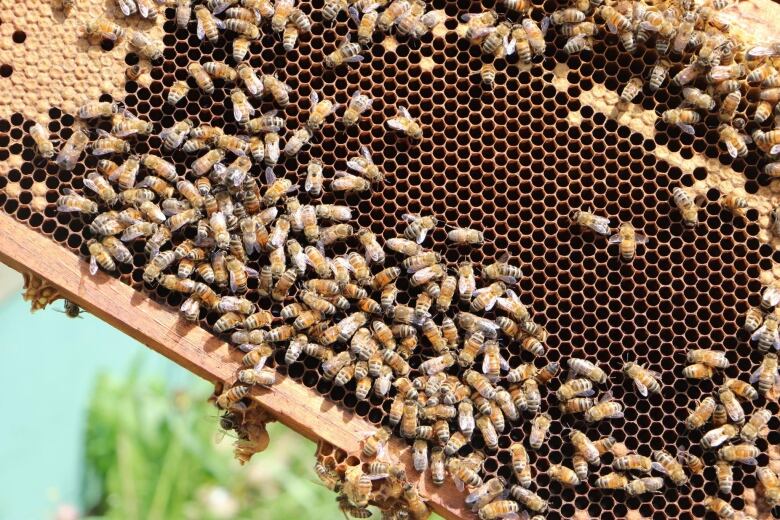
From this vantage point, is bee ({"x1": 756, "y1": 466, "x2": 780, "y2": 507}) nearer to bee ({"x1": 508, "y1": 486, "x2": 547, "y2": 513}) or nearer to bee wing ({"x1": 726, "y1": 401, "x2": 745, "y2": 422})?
bee wing ({"x1": 726, "y1": 401, "x2": 745, "y2": 422})

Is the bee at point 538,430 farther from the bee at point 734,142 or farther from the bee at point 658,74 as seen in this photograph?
the bee at point 658,74

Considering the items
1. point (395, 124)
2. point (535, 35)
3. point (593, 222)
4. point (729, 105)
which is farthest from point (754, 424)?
point (395, 124)

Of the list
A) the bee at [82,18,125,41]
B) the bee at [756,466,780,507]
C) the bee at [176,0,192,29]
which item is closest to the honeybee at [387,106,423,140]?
the bee at [176,0,192,29]

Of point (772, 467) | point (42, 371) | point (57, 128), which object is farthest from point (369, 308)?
point (42, 371)

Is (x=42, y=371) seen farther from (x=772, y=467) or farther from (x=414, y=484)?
(x=772, y=467)

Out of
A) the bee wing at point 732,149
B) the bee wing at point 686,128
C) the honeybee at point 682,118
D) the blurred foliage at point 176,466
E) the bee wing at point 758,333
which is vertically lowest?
the blurred foliage at point 176,466

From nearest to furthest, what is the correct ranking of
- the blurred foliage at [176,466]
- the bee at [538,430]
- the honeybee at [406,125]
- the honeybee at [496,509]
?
the honeybee at [496,509] < the bee at [538,430] < the honeybee at [406,125] < the blurred foliage at [176,466]

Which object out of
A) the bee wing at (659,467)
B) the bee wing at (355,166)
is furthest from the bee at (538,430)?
the bee wing at (355,166)

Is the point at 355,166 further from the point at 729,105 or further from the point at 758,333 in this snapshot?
the point at 758,333
